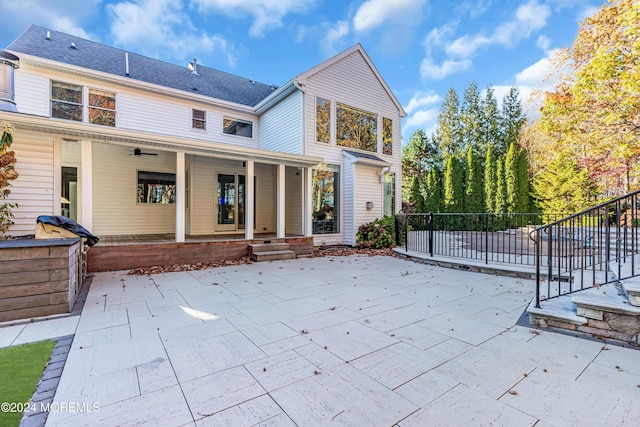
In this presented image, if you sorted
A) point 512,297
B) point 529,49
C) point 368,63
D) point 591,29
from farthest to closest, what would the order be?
point 529,49
point 368,63
point 591,29
point 512,297

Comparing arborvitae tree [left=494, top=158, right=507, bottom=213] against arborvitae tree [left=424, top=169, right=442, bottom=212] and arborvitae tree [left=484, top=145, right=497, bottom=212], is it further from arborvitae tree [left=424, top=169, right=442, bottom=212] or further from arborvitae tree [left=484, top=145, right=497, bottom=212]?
arborvitae tree [left=424, top=169, right=442, bottom=212]

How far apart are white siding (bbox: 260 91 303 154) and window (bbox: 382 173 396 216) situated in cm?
416

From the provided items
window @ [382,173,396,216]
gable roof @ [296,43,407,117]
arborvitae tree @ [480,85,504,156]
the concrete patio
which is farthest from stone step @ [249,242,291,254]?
arborvitae tree @ [480,85,504,156]

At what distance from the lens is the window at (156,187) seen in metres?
9.71

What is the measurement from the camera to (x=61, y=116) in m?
8.31

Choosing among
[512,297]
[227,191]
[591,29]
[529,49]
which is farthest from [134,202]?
[529,49]

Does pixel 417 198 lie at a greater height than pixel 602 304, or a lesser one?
greater

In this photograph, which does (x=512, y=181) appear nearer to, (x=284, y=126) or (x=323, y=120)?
(x=323, y=120)

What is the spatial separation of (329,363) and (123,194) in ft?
31.5

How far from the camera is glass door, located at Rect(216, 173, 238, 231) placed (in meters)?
10.3

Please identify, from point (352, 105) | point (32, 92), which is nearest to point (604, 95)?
point (352, 105)

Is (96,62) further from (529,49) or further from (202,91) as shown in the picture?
(529,49)

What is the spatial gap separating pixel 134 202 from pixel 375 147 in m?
9.11

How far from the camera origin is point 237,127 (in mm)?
11562
